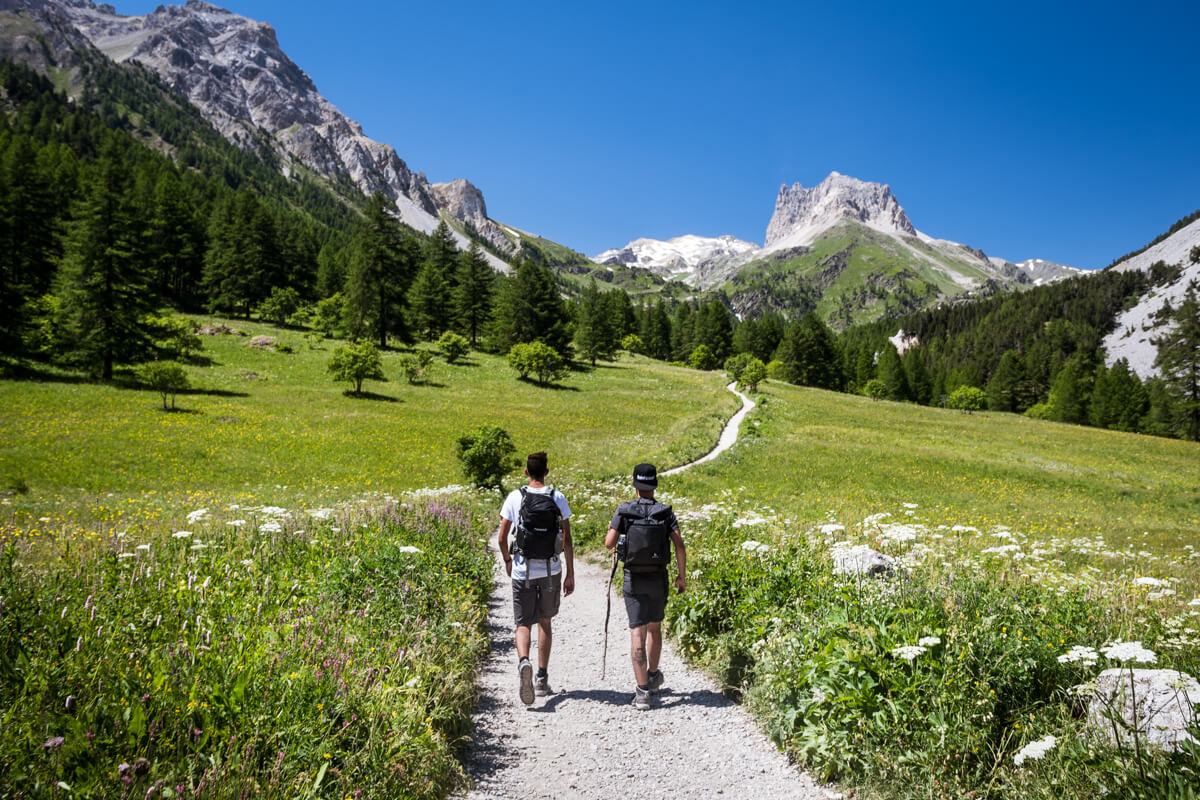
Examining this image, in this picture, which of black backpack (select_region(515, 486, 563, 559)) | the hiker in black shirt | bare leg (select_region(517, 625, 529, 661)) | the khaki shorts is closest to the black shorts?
the hiker in black shirt

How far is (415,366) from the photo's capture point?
4775 cm

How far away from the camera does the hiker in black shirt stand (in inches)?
245

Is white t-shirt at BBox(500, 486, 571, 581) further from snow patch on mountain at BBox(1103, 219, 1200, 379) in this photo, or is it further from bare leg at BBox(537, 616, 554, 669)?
snow patch on mountain at BBox(1103, 219, 1200, 379)

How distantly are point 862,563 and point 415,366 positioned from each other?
45.4 metres

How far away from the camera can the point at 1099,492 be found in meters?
25.8

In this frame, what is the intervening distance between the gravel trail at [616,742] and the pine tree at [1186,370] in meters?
90.9

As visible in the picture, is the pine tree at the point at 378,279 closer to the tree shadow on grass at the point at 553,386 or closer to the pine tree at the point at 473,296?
the pine tree at the point at 473,296

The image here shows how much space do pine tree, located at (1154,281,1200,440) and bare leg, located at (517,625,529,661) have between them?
92.4 m

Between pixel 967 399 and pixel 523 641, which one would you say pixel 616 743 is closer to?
pixel 523 641

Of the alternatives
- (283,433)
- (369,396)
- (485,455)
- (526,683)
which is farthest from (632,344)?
(526,683)

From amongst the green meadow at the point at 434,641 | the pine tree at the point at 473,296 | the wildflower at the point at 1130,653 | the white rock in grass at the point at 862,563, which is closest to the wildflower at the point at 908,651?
the green meadow at the point at 434,641

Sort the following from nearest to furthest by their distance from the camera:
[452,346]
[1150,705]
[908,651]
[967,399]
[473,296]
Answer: [1150,705] → [908,651] → [452,346] → [473,296] → [967,399]

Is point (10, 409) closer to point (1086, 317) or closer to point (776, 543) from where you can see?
point (776, 543)

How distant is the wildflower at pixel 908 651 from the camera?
4211 mm
